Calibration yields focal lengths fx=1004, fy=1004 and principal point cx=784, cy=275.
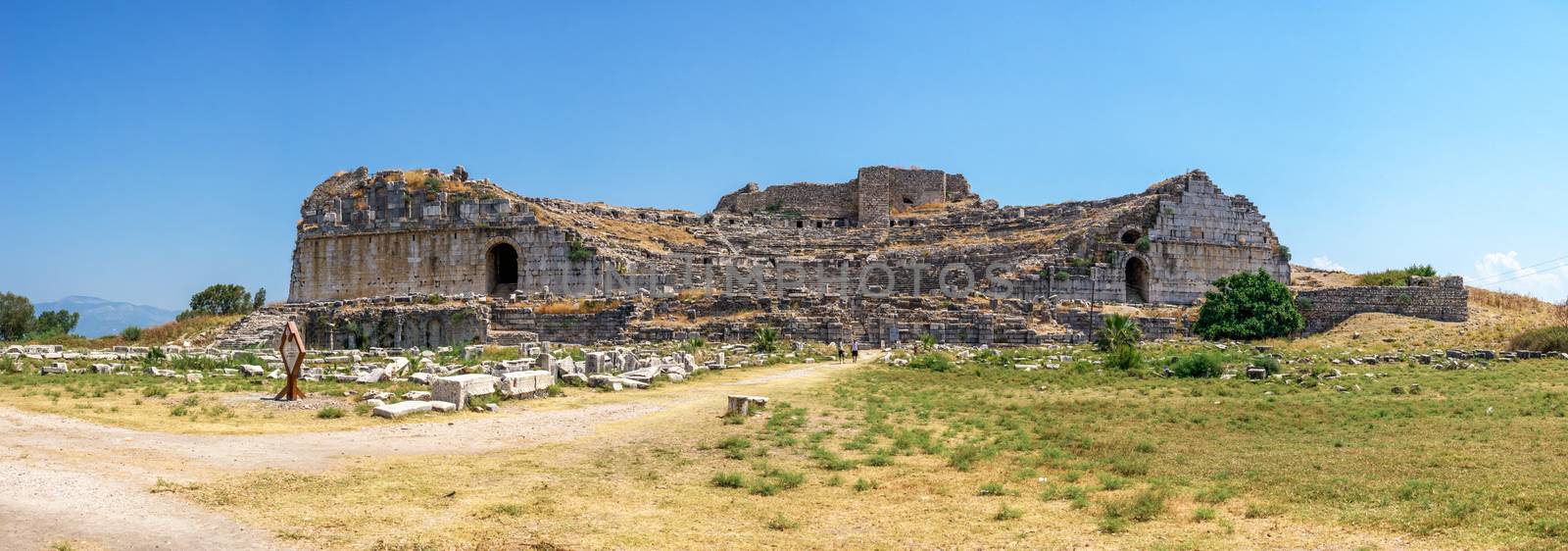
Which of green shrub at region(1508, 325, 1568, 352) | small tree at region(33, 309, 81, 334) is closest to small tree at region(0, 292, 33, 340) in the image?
small tree at region(33, 309, 81, 334)

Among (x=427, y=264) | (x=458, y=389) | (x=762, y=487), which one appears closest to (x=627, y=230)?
(x=427, y=264)

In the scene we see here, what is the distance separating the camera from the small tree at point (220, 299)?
166 feet

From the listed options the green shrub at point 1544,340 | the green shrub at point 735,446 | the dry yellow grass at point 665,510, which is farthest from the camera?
the green shrub at point 1544,340

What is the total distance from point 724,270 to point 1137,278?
49.3 feet

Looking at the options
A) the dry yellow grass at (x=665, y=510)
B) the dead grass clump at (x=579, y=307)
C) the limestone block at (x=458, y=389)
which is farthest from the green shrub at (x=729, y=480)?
the dead grass clump at (x=579, y=307)

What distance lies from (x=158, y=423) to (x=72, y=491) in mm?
4208

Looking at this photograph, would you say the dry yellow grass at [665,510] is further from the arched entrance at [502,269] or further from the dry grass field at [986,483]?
the arched entrance at [502,269]

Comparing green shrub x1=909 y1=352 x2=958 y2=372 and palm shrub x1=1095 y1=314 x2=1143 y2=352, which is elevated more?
palm shrub x1=1095 y1=314 x2=1143 y2=352

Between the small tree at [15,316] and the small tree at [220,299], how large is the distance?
6.69 meters

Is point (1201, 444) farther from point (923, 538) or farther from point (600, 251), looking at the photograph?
point (600, 251)

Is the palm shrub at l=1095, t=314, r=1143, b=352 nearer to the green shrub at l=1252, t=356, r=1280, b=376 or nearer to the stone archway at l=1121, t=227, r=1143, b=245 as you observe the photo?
the green shrub at l=1252, t=356, r=1280, b=376

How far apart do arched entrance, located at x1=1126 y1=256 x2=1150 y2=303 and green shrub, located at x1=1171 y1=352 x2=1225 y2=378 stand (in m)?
17.0

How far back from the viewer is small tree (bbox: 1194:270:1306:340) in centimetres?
2773

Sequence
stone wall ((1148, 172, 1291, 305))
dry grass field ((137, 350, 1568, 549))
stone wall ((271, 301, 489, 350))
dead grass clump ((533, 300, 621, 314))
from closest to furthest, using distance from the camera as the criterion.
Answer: dry grass field ((137, 350, 1568, 549)) < stone wall ((271, 301, 489, 350)) < dead grass clump ((533, 300, 621, 314)) < stone wall ((1148, 172, 1291, 305))
